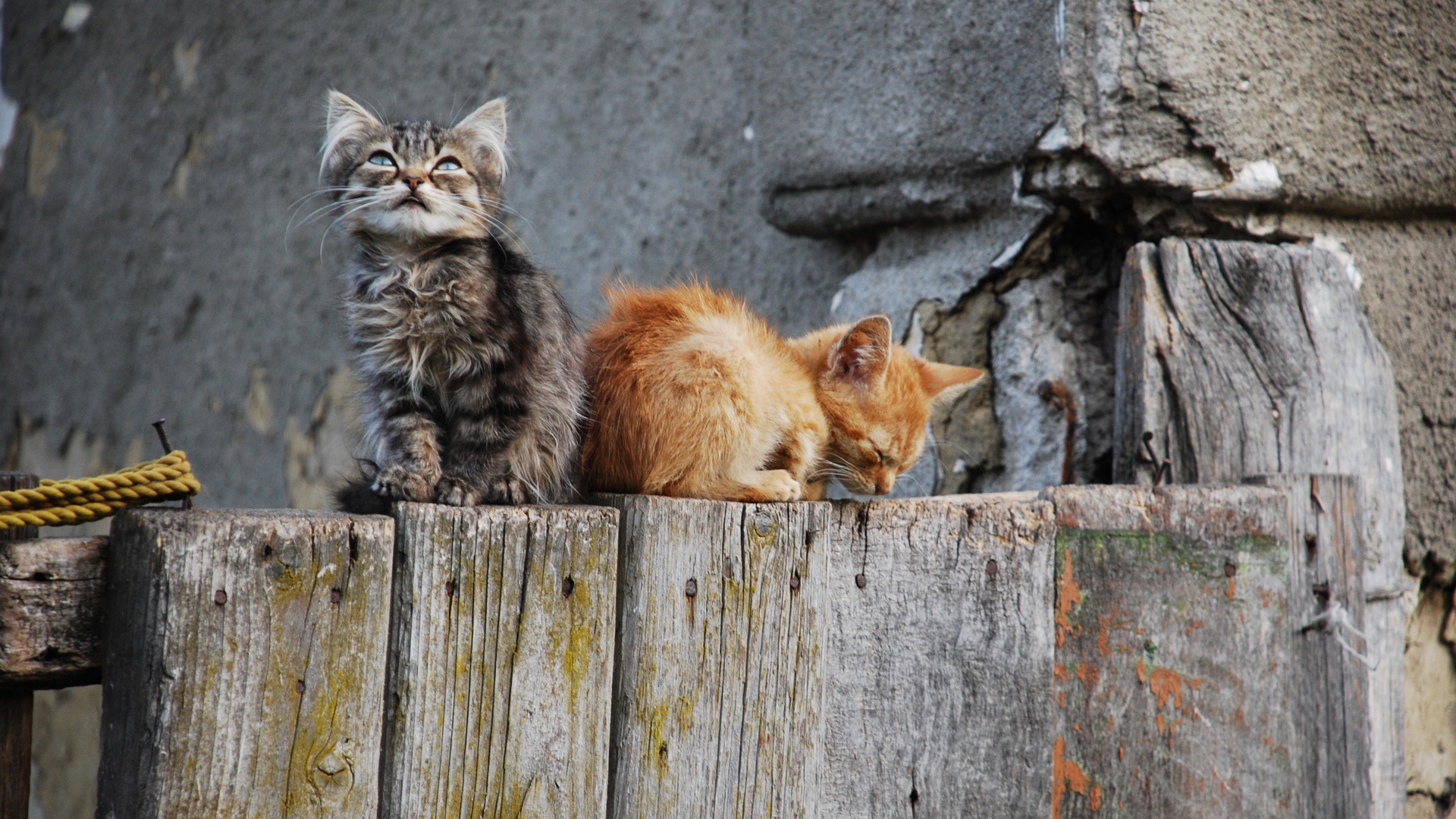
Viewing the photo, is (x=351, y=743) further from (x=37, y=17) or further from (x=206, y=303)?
(x=37, y=17)

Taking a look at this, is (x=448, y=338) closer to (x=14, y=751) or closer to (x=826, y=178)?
(x=14, y=751)

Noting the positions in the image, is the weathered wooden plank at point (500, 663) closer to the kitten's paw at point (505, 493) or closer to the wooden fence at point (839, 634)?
the wooden fence at point (839, 634)

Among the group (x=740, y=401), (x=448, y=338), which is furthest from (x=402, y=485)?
(x=740, y=401)

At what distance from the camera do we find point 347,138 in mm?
1811

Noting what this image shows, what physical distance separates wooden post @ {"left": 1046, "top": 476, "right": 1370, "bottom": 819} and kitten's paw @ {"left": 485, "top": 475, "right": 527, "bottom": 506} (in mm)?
903

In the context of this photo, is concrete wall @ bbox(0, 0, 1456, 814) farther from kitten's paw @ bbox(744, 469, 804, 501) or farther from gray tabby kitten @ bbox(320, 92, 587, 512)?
kitten's paw @ bbox(744, 469, 804, 501)

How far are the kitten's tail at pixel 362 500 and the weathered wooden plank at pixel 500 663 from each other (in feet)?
0.67

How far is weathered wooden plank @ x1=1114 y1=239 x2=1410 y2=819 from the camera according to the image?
210 centimetres

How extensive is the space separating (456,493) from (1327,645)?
63.5 inches

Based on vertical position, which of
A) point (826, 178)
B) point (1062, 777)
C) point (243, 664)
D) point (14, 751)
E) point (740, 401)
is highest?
point (826, 178)

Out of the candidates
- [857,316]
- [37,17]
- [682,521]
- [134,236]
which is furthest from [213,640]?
[37,17]

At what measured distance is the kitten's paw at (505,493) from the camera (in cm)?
161

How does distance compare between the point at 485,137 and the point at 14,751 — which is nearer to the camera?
the point at 14,751

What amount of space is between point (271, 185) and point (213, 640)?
129 inches
